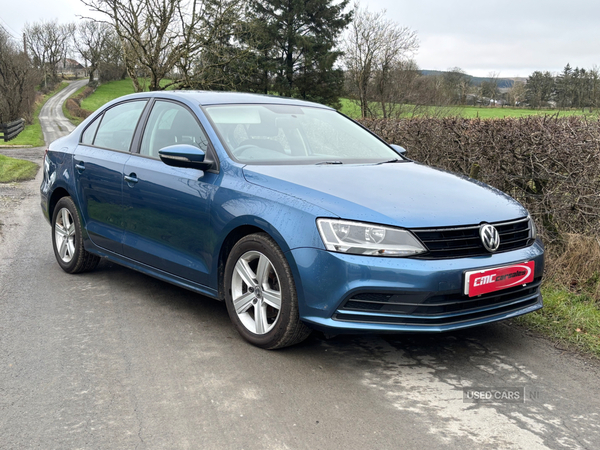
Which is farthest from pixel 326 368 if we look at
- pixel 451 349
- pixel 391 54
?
pixel 391 54

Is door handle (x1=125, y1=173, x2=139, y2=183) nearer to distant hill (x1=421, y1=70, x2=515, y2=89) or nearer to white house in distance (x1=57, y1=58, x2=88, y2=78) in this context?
distant hill (x1=421, y1=70, x2=515, y2=89)

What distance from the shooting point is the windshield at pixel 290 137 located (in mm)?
4480

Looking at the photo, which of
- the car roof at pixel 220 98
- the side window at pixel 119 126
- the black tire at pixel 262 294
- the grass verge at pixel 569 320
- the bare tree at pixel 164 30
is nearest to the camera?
the black tire at pixel 262 294

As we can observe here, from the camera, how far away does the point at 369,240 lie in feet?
11.4

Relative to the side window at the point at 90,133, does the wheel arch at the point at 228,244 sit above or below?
below

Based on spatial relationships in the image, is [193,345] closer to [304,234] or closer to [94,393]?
[94,393]

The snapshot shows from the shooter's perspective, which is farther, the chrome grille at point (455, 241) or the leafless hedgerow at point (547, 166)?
the leafless hedgerow at point (547, 166)

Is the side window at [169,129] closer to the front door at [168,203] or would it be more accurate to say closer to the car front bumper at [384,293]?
the front door at [168,203]

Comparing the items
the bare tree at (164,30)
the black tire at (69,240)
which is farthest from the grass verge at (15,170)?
the black tire at (69,240)

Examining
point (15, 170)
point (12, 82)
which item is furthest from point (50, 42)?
point (15, 170)

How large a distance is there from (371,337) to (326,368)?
68 centimetres

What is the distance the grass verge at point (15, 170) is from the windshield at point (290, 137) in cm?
1202

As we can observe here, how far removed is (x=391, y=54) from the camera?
Result: 3931cm

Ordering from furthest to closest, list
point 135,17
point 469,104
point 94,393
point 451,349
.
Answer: point 469,104 → point 135,17 → point 451,349 → point 94,393
